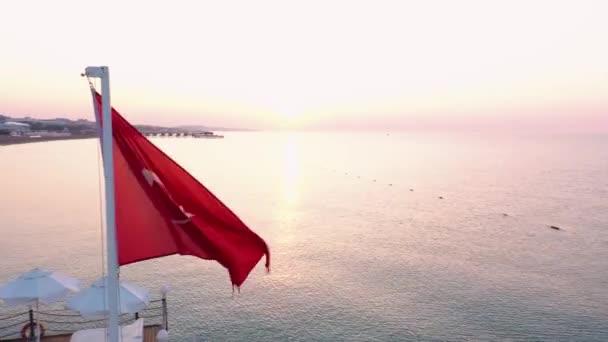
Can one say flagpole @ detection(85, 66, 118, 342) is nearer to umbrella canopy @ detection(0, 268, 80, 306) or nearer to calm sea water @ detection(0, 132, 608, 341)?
umbrella canopy @ detection(0, 268, 80, 306)

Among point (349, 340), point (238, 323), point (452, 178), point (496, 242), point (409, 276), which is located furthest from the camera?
point (452, 178)

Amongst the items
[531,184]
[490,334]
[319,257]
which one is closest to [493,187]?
[531,184]

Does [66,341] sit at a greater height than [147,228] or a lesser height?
lesser

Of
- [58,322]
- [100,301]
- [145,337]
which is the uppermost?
[100,301]

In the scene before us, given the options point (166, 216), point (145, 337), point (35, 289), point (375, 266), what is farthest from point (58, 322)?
point (375, 266)

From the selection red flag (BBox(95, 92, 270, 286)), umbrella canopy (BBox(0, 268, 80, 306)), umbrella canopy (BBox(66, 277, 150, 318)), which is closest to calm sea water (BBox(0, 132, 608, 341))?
umbrella canopy (BBox(66, 277, 150, 318))

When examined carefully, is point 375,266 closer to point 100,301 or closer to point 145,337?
point 145,337

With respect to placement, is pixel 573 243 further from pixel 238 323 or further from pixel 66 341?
pixel 66 341
